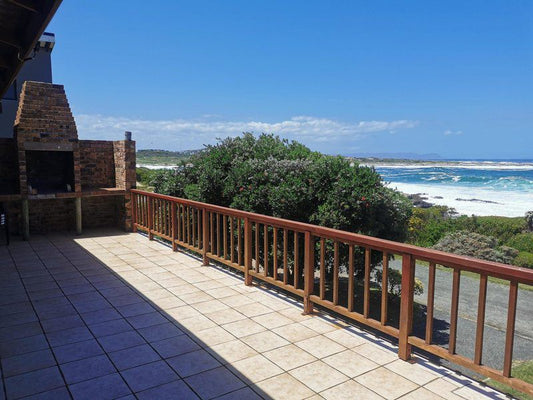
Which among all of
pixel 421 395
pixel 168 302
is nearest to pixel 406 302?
pixel 421 395

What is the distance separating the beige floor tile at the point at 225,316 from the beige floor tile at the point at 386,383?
4.36ft

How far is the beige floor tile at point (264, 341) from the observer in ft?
9.48

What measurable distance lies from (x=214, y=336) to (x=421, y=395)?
→ 157 centimetres

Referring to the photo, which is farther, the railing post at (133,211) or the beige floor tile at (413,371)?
the railing post at (133,211)

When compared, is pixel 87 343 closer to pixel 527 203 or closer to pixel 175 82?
pixel 175 82

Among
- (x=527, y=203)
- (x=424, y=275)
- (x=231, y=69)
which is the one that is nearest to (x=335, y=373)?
(x=424, y=275)

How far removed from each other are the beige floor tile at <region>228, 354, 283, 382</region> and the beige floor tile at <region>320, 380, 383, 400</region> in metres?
0.38

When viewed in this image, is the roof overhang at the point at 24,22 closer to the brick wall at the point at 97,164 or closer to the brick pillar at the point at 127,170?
the brick pillar at the point at 127,170

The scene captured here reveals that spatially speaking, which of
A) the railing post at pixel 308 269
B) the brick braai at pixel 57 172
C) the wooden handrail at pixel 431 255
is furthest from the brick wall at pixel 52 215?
the railing post at pixel 308 269

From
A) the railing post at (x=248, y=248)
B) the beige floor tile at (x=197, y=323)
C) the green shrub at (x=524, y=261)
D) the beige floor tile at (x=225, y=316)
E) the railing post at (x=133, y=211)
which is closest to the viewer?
the beige floor tile at (x=197, y=323)

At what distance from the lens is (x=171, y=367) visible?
2.56 metres

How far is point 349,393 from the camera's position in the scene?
2.27 metres

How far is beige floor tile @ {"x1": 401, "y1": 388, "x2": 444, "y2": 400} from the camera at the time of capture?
7.26ft

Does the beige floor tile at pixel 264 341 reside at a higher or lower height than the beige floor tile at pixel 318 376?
lower
